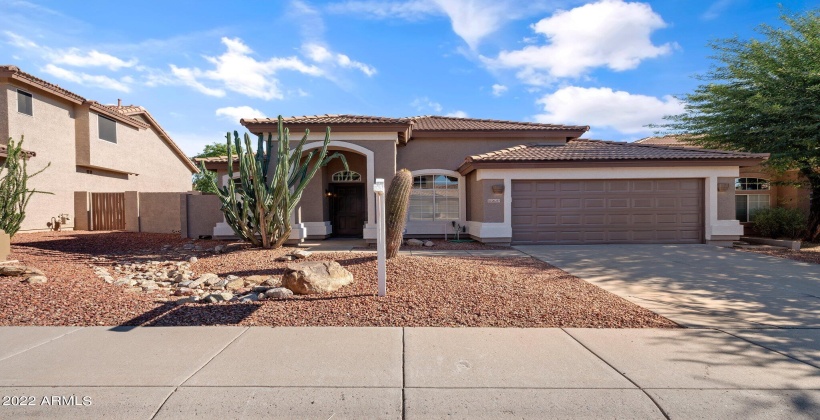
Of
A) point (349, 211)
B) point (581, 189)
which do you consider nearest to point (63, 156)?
point (349, 211)

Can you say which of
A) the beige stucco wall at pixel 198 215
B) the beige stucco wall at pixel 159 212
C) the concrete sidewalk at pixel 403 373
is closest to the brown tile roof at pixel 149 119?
the beige stucco wall at pixel 159 212

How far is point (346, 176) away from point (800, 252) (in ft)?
48.0

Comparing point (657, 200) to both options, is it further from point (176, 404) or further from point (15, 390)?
point (15, 390)

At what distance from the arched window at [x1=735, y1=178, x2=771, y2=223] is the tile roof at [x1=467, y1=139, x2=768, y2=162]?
413 cm

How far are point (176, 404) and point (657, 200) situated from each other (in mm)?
14104

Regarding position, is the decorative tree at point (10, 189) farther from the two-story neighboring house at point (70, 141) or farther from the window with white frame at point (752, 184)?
the window with white frame at point (752, 184)

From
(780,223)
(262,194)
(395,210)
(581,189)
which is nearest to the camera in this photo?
(395,210)

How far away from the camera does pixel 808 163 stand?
512 inches

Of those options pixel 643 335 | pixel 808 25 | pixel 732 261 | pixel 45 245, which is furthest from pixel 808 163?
pixel 45 245

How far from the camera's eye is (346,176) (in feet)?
51.2

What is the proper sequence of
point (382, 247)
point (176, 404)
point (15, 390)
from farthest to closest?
point (382, 247), point (15, 390), point (176, 404)

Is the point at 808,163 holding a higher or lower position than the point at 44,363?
higher

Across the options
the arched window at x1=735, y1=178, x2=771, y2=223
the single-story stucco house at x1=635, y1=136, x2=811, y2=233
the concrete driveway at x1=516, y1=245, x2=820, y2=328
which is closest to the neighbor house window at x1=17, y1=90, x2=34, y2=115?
the concrete driveway at x1=516, y1=245, x2=820, y2=328

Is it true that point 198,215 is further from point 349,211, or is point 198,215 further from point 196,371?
point 196,371
